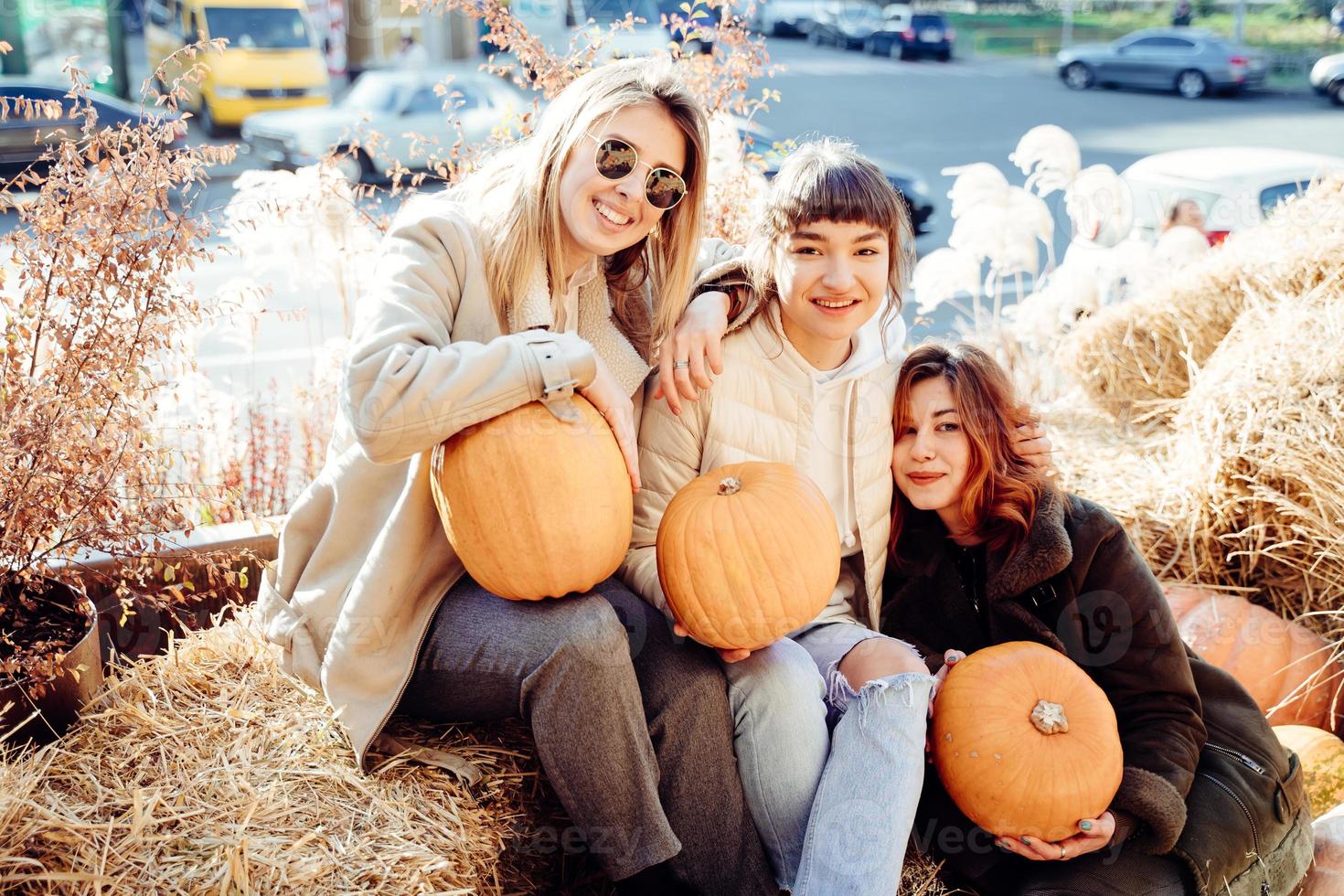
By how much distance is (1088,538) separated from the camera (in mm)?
2436

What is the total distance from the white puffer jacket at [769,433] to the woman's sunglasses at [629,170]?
40cm

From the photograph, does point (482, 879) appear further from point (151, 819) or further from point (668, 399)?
point (668, 399)

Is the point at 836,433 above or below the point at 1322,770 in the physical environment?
above

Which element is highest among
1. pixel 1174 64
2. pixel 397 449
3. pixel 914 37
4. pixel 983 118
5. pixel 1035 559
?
pixel 914 37

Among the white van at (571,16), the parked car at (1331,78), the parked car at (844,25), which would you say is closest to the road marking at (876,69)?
the parked car at (844,25)

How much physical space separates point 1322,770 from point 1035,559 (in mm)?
1159

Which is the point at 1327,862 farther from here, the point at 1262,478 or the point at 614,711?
the point at 614,711

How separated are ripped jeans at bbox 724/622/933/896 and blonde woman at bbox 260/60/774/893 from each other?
50 mm

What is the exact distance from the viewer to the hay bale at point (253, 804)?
72.9 inches

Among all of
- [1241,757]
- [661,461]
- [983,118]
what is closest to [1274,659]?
[1241,757]

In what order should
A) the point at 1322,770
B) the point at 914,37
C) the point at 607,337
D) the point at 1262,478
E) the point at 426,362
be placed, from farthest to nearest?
the point at 914,37, the point at 1262,478, the point at 1322,770, the point at 607,337, the point at 426,362

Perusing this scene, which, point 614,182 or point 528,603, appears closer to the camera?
point 528,603

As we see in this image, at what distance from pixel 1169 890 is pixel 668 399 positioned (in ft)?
4.71

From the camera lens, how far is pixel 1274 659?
314 cm
